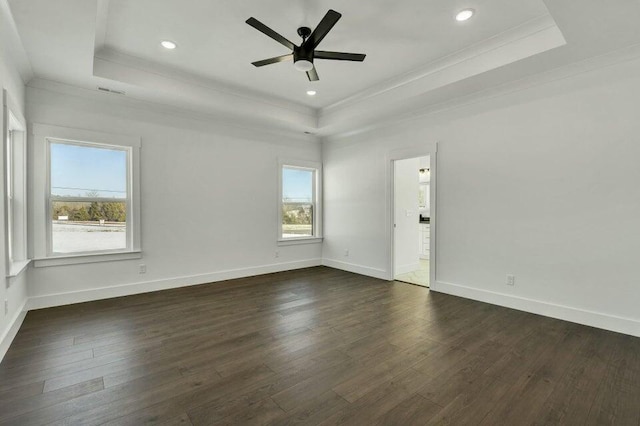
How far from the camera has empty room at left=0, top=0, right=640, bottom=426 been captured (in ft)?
7.21

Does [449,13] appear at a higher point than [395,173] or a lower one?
higher

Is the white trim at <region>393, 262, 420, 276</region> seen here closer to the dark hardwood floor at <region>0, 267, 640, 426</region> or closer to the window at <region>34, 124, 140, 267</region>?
the dark hardwood floor at <region>0, 267, 640, 426</region>

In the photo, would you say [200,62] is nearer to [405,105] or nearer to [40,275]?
[405,105]

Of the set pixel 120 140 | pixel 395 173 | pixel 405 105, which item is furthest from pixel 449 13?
pixel 120 140

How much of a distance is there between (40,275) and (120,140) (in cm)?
197

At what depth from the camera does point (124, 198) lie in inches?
175

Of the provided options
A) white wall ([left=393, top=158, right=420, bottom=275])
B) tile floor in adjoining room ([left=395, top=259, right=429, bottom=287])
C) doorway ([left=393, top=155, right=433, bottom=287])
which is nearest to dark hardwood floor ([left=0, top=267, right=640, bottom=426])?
tile floor in adjoining room ([left=395, top=259, right=429, bottom=287])

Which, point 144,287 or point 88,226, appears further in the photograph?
point 144,287

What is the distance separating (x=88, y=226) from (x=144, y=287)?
3.68 ft

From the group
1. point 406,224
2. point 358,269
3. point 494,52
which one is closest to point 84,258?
point 358,269

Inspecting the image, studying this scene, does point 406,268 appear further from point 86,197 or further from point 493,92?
point 86,197

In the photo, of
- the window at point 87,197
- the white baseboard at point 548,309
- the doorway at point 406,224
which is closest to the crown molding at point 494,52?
the doorway at point 406,224

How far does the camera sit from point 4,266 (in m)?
2.67

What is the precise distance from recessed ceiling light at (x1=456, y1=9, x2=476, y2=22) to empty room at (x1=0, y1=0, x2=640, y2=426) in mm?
18
